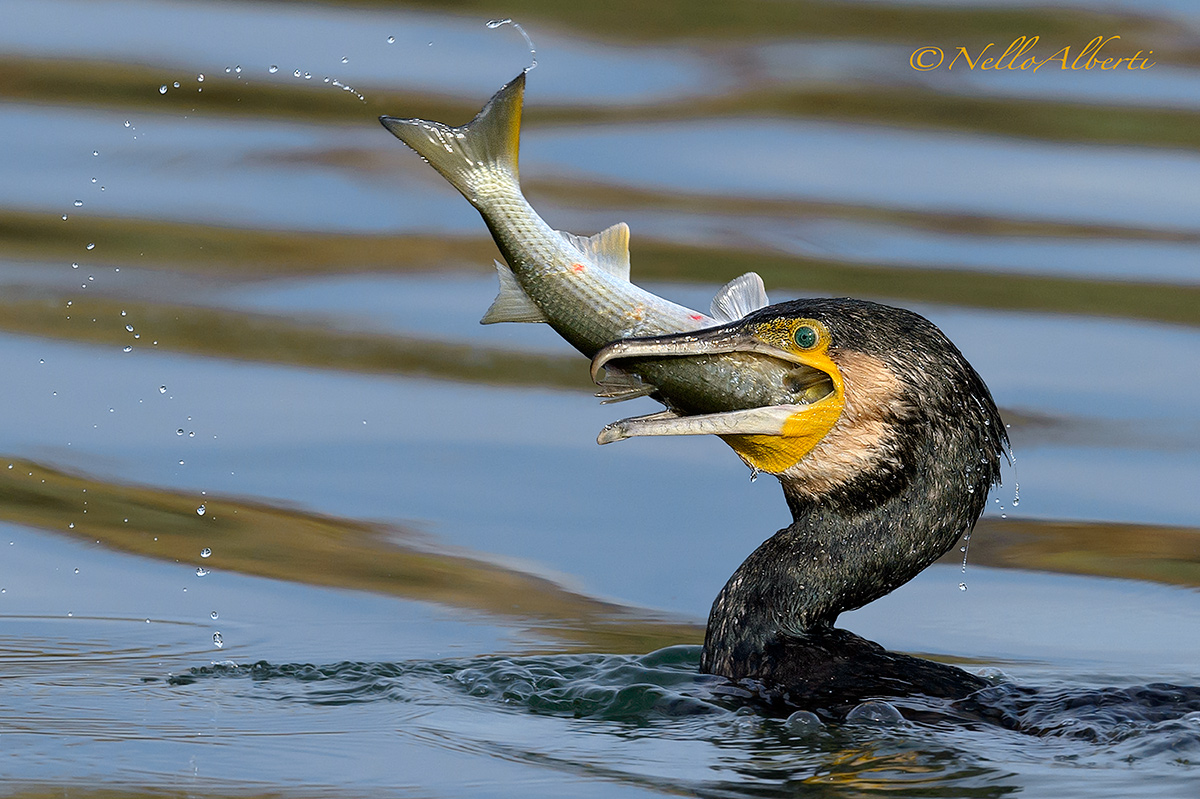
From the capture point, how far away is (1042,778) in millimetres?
3760

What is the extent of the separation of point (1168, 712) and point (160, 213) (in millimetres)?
5093

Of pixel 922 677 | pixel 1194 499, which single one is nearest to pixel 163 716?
pixel 922 677

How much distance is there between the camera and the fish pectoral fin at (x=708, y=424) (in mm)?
4332

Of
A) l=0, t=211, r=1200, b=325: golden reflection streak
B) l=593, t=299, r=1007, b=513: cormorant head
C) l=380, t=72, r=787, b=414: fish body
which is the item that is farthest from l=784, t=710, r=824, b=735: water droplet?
l=0, t=211, r=1200, b=325: golden reflection streak

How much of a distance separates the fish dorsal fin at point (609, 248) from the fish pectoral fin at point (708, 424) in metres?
0.33

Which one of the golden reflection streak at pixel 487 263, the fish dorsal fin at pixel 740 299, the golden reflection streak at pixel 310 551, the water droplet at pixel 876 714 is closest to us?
the water droplet at pixel 876 714

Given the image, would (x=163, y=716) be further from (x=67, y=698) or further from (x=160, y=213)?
(x=160, y=213)

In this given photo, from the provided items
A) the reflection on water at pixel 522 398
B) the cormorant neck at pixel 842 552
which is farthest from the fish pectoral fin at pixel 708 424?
the reflection on water at pixel 522 398

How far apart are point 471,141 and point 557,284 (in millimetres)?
346

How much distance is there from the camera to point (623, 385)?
446 centimetres

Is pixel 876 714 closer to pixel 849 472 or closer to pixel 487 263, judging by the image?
pixel 849 472

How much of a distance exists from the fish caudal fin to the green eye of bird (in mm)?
680

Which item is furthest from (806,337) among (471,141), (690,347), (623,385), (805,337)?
(471,141)

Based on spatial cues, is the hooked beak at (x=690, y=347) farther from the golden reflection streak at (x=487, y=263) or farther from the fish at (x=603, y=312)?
the golden reflection streak at (x=487, y=263)
